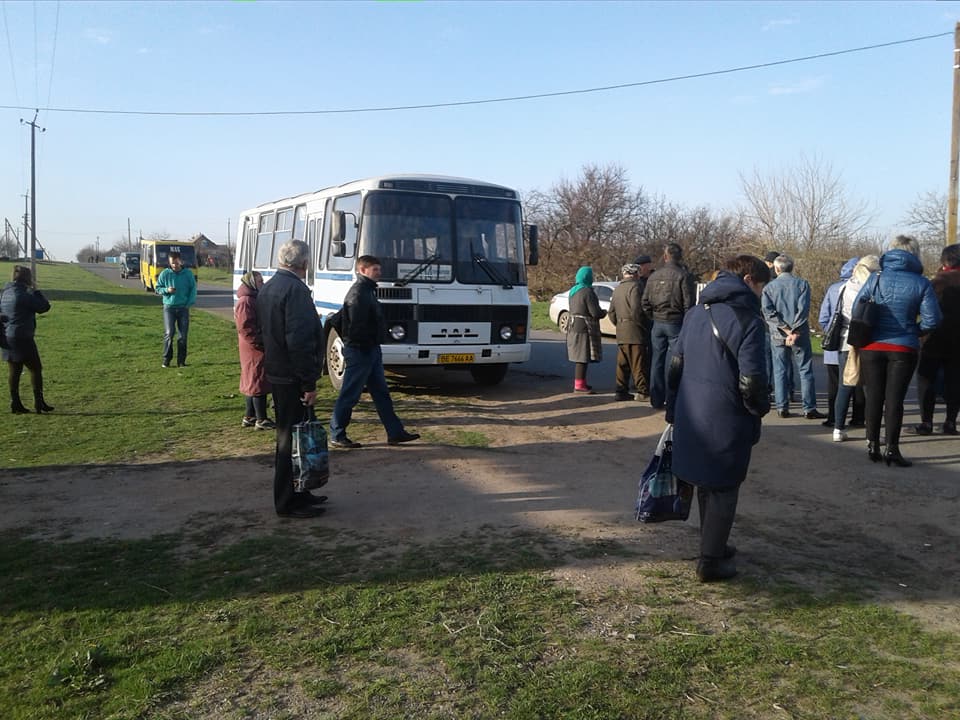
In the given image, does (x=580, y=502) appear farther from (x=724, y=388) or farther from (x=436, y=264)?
(x=436, y=264)

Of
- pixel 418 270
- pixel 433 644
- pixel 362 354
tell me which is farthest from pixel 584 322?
pixel 433 644

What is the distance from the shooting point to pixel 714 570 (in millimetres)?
4699

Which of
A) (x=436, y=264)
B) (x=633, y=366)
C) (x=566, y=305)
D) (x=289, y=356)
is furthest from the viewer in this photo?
(x=566, y=305)

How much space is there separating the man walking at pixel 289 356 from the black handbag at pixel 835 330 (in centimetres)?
562

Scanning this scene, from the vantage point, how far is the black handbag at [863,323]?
735 cm

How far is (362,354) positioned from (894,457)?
5.14 m

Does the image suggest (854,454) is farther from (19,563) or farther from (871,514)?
(19,563)

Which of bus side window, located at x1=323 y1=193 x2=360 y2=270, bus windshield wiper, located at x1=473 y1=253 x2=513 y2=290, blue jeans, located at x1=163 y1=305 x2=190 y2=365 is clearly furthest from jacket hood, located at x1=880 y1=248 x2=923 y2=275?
blue jeans, located at x1=163 y1=305 x2=190 y2=365

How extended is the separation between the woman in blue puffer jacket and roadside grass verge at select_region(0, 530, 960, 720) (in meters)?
3.54

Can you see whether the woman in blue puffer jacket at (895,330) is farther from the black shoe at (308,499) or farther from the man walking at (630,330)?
the black shoe at (308,499)

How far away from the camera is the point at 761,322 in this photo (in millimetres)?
4539

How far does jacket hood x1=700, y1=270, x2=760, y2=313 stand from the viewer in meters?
4.57

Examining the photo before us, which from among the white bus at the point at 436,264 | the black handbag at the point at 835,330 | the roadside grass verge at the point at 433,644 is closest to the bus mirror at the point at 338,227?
the white bus at the point at 436,264

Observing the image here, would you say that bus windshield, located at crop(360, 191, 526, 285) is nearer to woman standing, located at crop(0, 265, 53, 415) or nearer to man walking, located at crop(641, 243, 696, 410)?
man walking, located at crop(641, 243, 696, 410)
